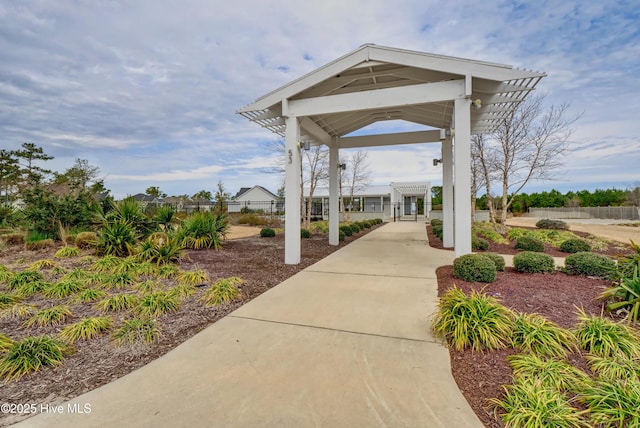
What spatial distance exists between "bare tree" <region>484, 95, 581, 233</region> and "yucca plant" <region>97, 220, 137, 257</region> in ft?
44.0

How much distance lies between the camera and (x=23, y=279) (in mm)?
5234

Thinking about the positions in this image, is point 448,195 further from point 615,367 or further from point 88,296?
point 88,296

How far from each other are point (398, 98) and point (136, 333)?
6.70 meters

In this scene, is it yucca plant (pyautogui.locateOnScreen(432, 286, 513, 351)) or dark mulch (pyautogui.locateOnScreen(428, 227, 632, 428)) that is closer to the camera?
dark mulch (pyautogui.locateOnScreen(428, 227, 632, 428))

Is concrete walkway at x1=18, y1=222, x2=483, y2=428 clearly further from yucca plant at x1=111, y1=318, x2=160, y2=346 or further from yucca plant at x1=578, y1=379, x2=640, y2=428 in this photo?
yucca plant at x1=578, y1=379, x2=640, y2=428

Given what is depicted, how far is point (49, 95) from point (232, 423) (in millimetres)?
17256

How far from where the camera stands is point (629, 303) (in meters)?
3.49

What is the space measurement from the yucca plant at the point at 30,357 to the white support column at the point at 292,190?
16.3 ft

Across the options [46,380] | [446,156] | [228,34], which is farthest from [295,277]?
[228,34]

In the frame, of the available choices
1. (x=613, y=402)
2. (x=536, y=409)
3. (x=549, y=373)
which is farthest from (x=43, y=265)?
(x=613, y=402)

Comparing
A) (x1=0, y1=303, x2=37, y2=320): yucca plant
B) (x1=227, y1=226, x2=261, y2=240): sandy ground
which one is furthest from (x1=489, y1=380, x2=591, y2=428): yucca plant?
(x1=227, y1=226, x2=261, y2=240): sandy ground

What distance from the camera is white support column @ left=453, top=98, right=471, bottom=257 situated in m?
6.43

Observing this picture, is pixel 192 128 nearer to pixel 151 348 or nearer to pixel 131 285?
pixel 131 285

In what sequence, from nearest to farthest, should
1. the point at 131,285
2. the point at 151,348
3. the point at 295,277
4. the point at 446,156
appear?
the point at 151,348, the point at 131,285, the point at 295,277, the point at 446,156
